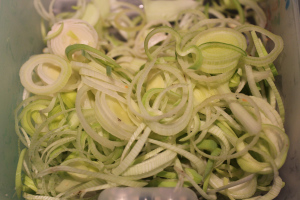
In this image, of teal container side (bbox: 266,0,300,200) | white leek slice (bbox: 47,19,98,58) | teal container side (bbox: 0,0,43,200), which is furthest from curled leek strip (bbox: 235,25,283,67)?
teal container side (bbox: 0,0,43,200)

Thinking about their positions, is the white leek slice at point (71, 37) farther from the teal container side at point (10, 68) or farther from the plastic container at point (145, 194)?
the plastic container at point (145, 194)

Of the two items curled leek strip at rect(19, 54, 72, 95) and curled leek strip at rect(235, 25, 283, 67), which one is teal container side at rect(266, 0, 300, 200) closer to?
curled leek strip at rect(235, 25, 283, 67)

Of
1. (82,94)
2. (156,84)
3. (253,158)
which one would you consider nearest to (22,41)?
(82,94)

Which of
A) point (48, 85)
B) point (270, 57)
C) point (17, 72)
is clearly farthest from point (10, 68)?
point (270, 57)

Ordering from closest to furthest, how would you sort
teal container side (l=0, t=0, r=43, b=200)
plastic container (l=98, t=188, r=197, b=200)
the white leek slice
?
1. plastic container (l=98, t=188, r=197, b=200)
2. teal container side (l=0, t=0, r=43, b=200)
3. the white leek slice

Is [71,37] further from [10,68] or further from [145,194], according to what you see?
[145,194]
